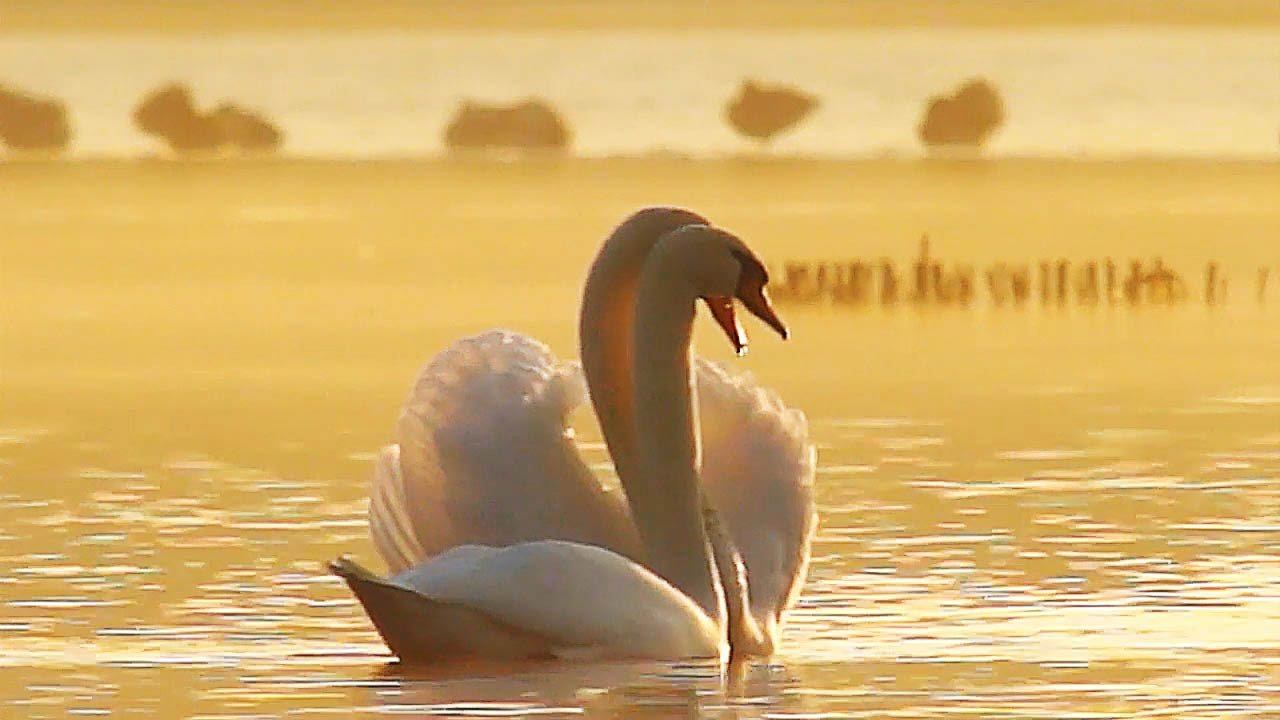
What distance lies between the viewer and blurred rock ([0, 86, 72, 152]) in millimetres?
79688

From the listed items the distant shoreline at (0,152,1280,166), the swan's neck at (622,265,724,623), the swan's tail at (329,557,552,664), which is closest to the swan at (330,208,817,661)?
the swan's neck at (622,265,724,623)

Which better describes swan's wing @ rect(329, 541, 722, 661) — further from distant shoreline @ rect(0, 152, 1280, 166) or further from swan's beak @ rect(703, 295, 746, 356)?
distant shoreline @ rect(0, 152, 1280, 166)

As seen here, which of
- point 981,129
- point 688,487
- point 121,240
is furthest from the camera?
point 981,129

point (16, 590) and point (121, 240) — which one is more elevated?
point (16, 590)

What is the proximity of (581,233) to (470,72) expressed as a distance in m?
76.9

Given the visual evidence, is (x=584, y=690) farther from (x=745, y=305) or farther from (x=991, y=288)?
(x=991, y=288)

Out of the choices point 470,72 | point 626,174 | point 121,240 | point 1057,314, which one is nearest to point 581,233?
point 121,240

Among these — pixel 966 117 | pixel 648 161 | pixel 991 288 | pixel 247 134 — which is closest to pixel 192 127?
pixel 247 134

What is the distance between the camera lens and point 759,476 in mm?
12773

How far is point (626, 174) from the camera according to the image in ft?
225

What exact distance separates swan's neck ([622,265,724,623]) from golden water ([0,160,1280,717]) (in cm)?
34

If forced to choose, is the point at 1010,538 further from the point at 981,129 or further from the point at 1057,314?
the point at 981,129

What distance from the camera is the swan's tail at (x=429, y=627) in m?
11.5

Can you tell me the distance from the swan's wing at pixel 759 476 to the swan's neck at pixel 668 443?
0.77 ft
